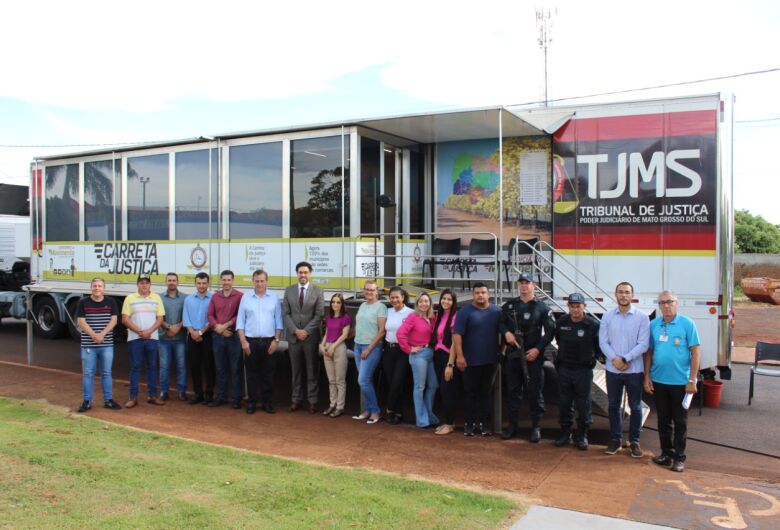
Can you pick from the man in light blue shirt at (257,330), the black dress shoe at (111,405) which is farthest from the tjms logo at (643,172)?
the black dress shoe at (111,405)

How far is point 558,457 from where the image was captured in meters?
6.71

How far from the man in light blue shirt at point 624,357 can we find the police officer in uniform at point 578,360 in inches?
5.5

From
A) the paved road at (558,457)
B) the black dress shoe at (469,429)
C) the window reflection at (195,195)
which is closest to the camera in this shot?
the paved road at (558,457)

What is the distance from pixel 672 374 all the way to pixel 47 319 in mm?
13701

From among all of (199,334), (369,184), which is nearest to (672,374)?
(369,184)

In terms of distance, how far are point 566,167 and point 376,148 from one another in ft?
9.17

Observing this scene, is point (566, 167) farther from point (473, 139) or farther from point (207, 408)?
point (207, 408)

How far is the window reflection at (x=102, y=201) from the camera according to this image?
12.1 meters

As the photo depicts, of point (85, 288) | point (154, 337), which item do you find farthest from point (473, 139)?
point (85, 288)

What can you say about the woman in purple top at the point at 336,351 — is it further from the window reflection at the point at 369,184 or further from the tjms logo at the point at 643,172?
the tjms logo at the point at 643,172

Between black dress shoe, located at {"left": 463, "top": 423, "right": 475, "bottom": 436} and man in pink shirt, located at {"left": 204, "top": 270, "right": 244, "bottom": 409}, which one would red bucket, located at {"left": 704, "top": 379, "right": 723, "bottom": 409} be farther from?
man in pink shirt, located at {"left": 204, "top": 270, "right": 244, "bottom": 409}

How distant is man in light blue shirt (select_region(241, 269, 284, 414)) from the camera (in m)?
8.66

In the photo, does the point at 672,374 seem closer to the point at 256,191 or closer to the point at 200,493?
the point at 200,493

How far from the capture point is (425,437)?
7.51 meters
